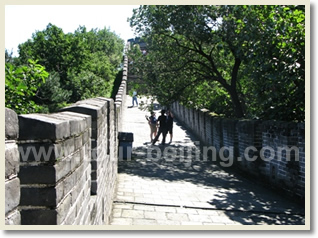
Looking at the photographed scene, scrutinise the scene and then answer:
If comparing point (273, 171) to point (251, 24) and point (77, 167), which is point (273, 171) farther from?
point (77, 167)

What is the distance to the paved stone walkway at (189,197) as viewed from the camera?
6871 millimetres

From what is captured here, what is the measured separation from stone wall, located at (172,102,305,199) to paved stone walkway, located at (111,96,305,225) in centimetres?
42

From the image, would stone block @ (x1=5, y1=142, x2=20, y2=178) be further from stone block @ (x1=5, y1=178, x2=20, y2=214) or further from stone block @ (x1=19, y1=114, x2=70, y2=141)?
stone block @ (x1=19, y1=114, x2=70, y2=141)

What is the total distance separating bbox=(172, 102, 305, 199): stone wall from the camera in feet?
29.4

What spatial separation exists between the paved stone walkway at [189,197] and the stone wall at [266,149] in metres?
0.42

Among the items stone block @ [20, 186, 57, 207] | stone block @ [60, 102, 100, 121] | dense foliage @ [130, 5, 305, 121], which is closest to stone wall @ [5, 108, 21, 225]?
stone block @ [20, 186, 57, 207]

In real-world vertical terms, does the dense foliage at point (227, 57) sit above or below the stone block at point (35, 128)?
above

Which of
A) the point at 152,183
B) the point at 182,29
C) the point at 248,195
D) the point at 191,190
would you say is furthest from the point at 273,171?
the point at 182,29

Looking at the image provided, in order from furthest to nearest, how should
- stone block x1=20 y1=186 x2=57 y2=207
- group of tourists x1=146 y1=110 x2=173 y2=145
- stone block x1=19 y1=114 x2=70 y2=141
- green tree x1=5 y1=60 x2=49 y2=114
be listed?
group of tourists x1=146 y1=110 x2=173 y2=145 → green tree x1=5 y1=60 x2=49 y2=114 → stone block x1=20 y1=186 x2=57 y2=207 → stone block x1=19 y1=114 x2=70 y2=141

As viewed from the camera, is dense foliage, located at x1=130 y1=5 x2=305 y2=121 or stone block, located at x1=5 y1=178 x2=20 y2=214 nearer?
stone block, located at x1=5 y1=178 x2=20 y2=214

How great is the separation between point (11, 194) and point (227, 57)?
561 inches

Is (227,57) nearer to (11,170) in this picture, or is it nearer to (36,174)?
(36,174)

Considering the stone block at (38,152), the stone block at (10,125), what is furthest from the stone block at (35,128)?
the stone block at (10,125)

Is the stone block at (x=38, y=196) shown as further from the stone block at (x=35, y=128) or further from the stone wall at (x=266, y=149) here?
the stone wall at (x=266, y=149)
